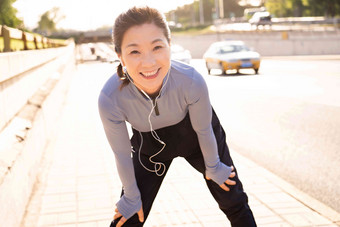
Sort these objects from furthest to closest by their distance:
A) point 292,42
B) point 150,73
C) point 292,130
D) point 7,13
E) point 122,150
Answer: point 292,42 < point 7,13 < point 292,130 < point 122,150 < point 150,73

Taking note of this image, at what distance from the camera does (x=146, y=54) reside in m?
2.52

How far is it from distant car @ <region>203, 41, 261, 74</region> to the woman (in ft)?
61.8

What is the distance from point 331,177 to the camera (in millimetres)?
5586

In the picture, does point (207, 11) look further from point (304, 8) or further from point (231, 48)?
point (231, 48)

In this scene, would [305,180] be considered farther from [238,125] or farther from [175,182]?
[238,125]

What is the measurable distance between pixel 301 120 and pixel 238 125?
1195 mm

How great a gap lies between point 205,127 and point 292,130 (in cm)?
591

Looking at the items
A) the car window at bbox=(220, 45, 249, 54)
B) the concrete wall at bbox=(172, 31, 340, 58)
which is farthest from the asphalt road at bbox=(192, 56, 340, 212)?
the concrete wall at bbox=(172, 31, 340, 58)

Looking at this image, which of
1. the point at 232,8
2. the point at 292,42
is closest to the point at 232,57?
the point at 292,42

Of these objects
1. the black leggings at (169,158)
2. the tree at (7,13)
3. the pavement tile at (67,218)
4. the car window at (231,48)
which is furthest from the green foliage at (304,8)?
the black leggings at (169,158)

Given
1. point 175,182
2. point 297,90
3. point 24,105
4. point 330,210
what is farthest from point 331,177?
point 297,90

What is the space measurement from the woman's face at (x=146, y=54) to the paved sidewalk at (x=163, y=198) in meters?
1.94

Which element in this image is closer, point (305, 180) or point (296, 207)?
point (296, 207)

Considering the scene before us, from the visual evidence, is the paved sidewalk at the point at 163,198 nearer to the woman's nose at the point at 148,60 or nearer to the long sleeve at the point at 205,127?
the long sleeve at the point at 205,127
